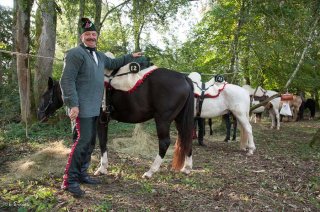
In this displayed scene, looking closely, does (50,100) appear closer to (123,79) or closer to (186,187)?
(123,79)

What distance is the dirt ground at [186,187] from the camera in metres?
3.77

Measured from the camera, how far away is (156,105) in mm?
4855

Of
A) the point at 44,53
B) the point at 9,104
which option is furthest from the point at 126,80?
the point at 9,104

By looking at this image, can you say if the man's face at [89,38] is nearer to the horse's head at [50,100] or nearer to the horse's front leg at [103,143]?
the horse's head at [50,100]

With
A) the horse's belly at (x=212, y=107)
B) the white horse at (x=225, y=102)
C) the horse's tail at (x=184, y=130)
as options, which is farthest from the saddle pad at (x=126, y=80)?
the horse's belly at (x=212, y=107)

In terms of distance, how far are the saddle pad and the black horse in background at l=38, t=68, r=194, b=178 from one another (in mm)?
62

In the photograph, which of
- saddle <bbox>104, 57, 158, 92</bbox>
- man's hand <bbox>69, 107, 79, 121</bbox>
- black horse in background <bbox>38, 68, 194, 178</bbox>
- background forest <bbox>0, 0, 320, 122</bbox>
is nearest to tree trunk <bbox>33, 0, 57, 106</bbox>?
background forest <bbox>0, 0, 320, 122</bbox>

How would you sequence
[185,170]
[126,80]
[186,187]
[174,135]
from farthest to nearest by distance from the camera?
[174,135], [185,170], [126,80], [186,187]

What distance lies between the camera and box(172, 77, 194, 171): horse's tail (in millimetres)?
5047

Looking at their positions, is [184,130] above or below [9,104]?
below

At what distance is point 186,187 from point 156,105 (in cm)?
125

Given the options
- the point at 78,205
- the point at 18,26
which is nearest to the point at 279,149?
the point at 78,205

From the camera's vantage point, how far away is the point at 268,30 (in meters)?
10.6

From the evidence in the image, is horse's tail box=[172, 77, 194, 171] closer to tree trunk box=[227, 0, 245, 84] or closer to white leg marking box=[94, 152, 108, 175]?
white leg marking box=[94, 152, 108, 175]
